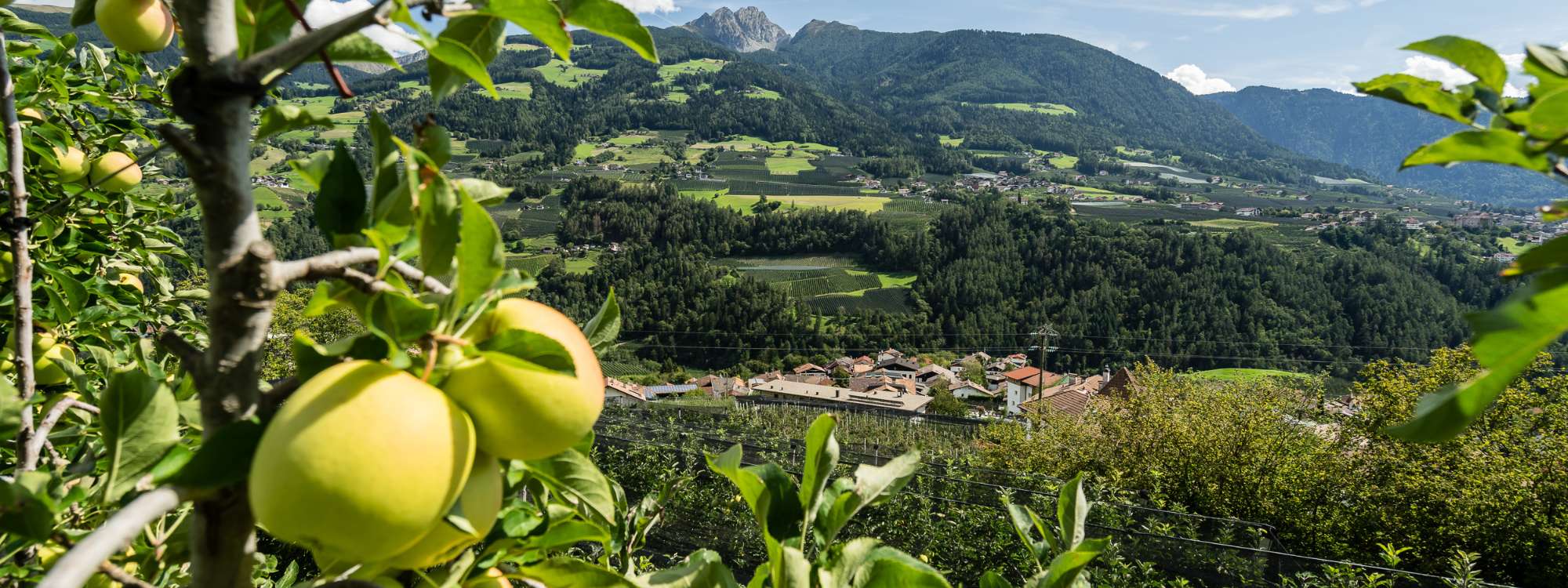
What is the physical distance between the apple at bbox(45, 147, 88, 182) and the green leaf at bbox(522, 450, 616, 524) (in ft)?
6.15

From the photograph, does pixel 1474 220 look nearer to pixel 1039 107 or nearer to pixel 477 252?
pixel 1039 107

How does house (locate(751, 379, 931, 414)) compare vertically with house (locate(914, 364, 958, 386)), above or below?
above

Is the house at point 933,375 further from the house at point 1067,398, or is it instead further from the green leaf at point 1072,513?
the green leaf at point 1072,513

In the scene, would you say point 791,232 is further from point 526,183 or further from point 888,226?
point 526,183

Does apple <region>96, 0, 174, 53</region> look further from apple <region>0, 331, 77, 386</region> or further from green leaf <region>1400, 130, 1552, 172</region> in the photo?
green leaf <region>1400, 130, 1552, 172</region>

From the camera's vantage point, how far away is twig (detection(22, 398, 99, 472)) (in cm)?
82

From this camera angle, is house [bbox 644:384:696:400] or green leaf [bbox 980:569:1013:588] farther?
house [bbox 644:384:696:400]

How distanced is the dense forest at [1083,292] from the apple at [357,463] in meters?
48.6

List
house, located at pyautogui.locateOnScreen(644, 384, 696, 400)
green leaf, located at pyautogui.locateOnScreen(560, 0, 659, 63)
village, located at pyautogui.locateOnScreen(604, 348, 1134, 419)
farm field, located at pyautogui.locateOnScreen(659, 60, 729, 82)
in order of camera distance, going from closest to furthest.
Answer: green leaf, located at pyautogui.locateOnScreen(560, 0, 659, 63) < village, located at pyautogui.locateOnScreen(604, 348, 1134, 419) < house, located at pyautogui.locateOnScreen(644, 384, 696, 400) < farm field, located at pyautogui.locateOnScreen(659, 60, 729, 82)

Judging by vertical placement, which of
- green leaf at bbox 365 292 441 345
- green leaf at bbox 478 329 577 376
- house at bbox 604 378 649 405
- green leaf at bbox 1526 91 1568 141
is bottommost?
house at bbox 604 378 649 405

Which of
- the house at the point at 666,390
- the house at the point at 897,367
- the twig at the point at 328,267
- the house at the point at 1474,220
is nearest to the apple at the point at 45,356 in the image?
the twig at the point at 328,267

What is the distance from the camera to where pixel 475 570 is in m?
0.78

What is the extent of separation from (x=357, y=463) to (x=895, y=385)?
132ft

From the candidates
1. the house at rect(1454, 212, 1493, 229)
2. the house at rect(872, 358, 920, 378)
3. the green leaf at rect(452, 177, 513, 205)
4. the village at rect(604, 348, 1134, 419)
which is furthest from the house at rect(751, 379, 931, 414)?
the house at rect(1454, 212, 1493, 229)
